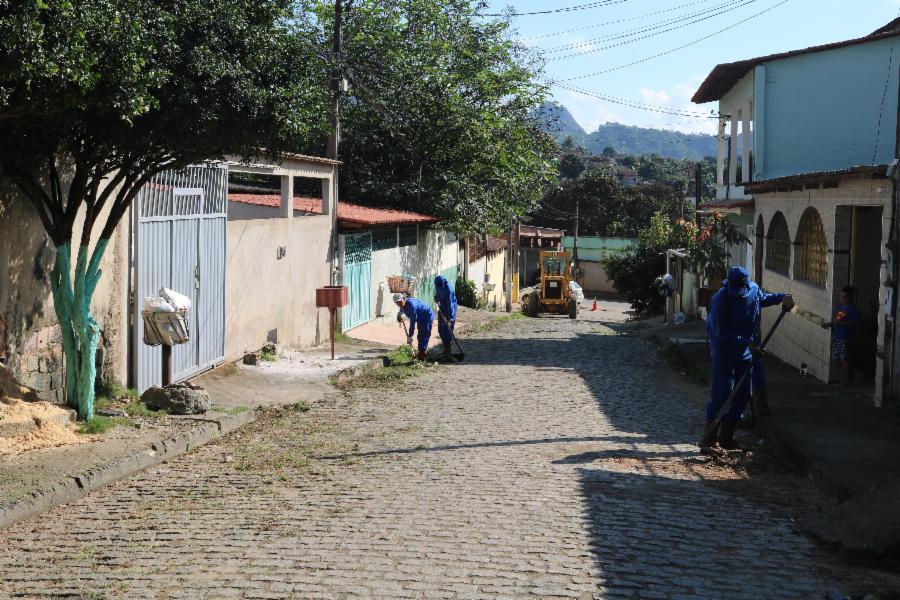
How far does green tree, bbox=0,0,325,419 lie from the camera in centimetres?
798

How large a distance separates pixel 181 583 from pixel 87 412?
4798 millimetres

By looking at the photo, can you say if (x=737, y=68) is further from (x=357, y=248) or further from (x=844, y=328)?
(x=844, y=328)

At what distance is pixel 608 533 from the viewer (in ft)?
22.6

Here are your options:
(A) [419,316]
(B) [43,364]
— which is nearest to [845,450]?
(B) [43,364]

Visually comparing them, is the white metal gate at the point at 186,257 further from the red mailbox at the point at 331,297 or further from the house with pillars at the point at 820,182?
the house with pillars at the point at 820,182

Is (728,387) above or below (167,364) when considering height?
above

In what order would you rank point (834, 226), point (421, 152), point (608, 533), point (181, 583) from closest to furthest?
point (181, 583) → point (608, 533) → point (834, 226) → point (421, 152)

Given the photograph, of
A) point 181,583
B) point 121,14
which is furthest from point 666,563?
point 121,14

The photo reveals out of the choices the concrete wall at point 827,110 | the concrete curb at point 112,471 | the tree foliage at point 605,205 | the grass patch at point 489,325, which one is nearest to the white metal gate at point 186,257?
the concrete curb at point 112,471

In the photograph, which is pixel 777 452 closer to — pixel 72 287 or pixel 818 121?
pixel 72 287

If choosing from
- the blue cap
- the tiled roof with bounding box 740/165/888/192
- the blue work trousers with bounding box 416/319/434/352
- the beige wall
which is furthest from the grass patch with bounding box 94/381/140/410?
the beige wall

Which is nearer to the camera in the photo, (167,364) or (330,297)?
(167,364)

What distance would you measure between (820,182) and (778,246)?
465cm

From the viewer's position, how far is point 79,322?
9977 mm
